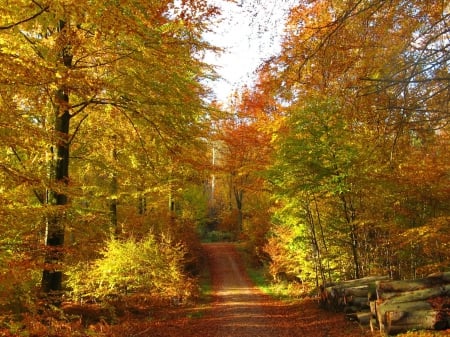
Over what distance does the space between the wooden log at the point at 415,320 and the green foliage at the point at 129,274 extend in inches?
299

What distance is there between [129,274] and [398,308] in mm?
8198

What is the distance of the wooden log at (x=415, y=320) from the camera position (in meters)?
7.83

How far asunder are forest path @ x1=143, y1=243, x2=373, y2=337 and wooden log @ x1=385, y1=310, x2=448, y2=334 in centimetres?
105

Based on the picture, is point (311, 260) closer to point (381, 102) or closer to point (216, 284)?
point (216, 284)

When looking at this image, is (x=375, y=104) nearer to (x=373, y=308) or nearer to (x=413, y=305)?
(x=413, y=305)

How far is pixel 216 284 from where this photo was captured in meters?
20.9

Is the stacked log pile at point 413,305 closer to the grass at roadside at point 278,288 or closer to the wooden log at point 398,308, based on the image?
the wooden log at point 398,308

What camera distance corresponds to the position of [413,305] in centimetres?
823

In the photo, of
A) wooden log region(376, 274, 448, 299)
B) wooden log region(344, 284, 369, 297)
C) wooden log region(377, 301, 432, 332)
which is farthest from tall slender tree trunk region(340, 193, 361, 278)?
wooden log region(377, 301, 432, 332)

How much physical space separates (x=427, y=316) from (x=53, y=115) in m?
9.42

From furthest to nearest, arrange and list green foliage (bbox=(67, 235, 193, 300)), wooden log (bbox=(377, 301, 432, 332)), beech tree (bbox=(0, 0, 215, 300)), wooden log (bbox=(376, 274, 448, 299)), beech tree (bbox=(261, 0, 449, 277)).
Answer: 1. green foliage (bbox=(67, 235, 193, 300))
2. wooden log (bbox=(376, 274, 448, 299))
3. wooden log (bbox=(377, 301, 432, 332))
4. beech tree (bbox=(0, 0, 215, 300))
5. beech tree (bbox=(261, 0, 449, 277))

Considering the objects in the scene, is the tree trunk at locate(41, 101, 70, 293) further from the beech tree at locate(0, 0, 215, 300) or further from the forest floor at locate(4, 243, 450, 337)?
the forest floor at locate(4, 243, 450, 337)

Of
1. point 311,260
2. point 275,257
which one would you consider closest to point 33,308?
point 311,260

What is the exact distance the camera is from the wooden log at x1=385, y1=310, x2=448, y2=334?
783 centimetres
